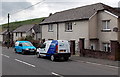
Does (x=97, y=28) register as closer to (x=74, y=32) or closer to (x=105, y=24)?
(x=105, y=24)

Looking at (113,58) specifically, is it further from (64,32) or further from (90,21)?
(64,32)

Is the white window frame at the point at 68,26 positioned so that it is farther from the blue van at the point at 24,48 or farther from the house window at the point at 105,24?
the blue van at the point at 24,48

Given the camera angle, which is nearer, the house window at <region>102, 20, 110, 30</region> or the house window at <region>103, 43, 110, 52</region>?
the house window at <region>103, 43, 110, 52</region>

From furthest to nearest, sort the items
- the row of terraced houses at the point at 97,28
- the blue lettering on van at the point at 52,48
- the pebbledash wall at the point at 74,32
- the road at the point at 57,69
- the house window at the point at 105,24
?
1. the pebbledash wall at the point at 74,32
2. the house window at the point at 105,24
3. the row of terraced houses at the point at 97,28
4. the blue lettering on van at the point at 52,48
5. the road at the point at 57,69

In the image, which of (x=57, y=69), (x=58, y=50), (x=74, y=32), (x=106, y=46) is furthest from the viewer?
(x=74, y=32)

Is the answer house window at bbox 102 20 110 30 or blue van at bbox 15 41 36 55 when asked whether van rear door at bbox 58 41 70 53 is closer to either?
blue van at bbox 15 41 36 55

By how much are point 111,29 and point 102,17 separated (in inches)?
82.6

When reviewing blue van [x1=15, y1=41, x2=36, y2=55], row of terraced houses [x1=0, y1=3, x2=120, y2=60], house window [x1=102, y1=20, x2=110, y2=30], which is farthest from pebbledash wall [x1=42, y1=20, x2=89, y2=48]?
blue van [x1=15, y1=41, x2=36, y2=55]

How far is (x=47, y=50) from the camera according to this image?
17.9 m

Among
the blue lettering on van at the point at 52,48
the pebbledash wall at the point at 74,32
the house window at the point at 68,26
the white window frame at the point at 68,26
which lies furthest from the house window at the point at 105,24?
the blue lettering on van at the point at 52,48

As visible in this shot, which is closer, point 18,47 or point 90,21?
point 90,21

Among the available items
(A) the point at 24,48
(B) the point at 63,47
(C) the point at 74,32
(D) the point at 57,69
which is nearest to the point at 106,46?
(C) the point at 74,32

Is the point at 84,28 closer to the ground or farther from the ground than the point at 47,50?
farther from the ground

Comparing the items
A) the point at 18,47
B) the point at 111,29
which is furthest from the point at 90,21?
the point at 18,47
